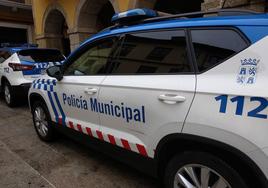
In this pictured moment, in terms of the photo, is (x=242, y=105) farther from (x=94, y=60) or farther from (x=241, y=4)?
(x=241, y=4)

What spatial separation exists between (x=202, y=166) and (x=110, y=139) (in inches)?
42.4

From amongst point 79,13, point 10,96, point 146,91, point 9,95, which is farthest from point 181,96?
point 79,13

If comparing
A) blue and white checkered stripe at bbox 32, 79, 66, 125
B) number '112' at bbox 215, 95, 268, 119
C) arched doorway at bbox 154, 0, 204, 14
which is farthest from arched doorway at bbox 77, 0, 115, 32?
number '112' at bbox 215, 95, 268, 119

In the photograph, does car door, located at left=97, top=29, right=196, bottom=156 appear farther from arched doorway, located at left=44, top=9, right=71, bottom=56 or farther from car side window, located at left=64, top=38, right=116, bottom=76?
arched doorway, located at left=44, top=9, right=71, bottom=56

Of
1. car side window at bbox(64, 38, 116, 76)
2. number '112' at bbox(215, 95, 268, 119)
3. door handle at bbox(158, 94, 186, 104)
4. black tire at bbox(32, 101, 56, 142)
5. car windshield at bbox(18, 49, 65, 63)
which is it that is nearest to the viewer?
number '112' at bbox(215, 95, 268, 119)

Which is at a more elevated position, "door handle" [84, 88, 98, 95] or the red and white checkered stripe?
"door handle" [84, 88, 98, 95]

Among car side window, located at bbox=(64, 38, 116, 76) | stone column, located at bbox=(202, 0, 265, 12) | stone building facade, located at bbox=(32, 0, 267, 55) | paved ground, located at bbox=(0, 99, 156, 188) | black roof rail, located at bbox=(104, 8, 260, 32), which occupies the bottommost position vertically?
paved ground, located at bbox=(0, 99, 156, 188)

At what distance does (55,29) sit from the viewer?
12.4 meters

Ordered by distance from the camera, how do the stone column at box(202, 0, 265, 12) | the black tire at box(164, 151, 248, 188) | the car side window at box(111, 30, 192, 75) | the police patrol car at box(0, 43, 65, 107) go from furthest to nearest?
1. the police patrol car at box(0, 43, 65, 107)
2. the stone column at box(202, 0, 265, 12)
3. the car side window at box(111, 30, 192, 75)
4. the black tire at box(164, 151, 248, 188)

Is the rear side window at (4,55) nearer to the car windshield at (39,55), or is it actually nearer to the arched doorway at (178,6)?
the car windshield at (39,55)

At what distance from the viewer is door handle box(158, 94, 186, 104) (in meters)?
1.92

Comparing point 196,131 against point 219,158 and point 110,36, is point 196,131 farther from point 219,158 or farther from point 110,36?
point 110,36

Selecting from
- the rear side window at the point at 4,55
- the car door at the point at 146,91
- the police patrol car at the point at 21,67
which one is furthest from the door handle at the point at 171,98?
the rear side window at the point at 4,55

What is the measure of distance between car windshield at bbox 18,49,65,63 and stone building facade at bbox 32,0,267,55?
8.87ft
